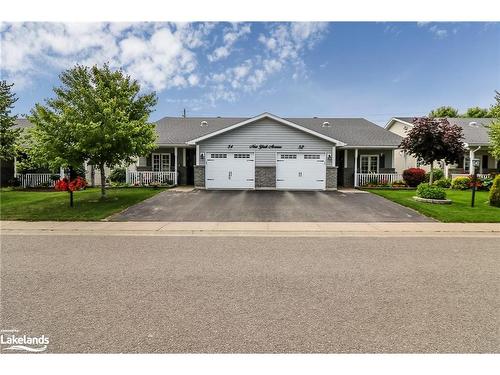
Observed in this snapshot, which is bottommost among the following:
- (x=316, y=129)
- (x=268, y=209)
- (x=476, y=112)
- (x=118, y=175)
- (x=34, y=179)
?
(x=268, y=209)

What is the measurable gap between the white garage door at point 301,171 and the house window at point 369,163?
4644mm

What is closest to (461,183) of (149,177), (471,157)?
(471,157)

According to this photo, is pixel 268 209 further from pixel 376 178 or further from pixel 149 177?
pixel 376 178

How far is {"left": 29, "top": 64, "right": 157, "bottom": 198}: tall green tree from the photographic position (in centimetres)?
1326

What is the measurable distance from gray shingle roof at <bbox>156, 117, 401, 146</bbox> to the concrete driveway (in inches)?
300

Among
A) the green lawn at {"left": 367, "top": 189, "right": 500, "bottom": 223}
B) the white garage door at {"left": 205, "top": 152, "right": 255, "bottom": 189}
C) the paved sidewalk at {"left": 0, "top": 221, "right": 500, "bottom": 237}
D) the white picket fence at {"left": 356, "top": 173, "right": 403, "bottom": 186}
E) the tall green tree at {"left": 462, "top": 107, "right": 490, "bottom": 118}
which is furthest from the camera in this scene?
the tall green tree at {"left": 462, "top": 107, "right": 490, "bottom": 118}

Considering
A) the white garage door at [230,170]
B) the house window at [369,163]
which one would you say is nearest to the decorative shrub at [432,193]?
the house window at [369,163]

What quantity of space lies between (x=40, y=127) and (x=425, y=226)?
1556 cm

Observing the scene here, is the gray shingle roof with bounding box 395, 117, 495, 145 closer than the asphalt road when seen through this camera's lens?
No

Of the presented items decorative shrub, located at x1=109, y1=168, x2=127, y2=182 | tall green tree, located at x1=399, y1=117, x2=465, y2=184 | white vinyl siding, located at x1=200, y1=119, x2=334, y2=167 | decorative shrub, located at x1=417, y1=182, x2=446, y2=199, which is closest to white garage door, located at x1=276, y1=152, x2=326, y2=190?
white vinyl siding, located at x1=200, y1=119, x2=334, y2=167

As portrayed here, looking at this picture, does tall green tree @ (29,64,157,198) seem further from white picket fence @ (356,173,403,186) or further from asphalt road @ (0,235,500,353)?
white picket fence @ (356,173,403,186)

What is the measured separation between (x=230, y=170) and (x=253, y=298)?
1759cm

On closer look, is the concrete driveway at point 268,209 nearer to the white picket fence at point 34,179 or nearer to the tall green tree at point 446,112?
Answer: the white picket fence at point 34,179

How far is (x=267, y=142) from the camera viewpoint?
22000 millimetres
